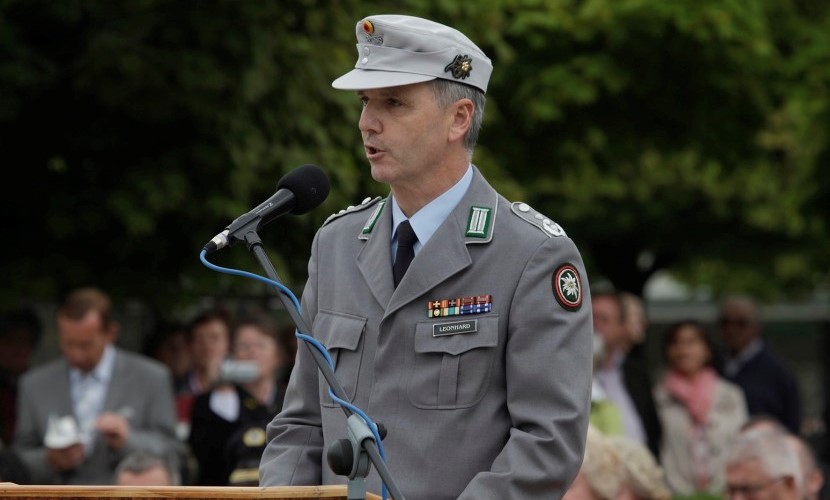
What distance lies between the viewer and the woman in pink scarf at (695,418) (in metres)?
10.1

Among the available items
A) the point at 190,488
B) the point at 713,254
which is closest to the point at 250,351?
the point at 190,488

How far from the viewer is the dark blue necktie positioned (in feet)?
12.6

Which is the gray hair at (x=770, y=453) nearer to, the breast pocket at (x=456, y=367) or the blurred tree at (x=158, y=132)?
the breast pocket at (x=456, y=367)

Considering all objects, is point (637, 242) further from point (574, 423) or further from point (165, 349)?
point (574, 423)

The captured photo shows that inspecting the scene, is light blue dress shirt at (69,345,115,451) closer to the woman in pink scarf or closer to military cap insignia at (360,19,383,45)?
the woman in pink scarf

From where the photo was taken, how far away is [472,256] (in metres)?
3.77

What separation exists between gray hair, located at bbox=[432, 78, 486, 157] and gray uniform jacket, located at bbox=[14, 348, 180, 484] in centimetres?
437

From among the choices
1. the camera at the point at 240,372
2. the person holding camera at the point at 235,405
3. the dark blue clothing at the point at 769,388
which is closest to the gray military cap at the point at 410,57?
the person holding camera at the point at 235,405

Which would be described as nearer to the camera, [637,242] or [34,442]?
[34,442]

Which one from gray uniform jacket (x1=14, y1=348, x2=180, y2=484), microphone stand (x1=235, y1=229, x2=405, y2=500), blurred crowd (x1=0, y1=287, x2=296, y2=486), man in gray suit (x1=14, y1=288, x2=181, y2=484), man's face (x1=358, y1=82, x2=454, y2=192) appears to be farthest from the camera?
man in gray suit (x1=14, y1=288, x2=181, y2=484)

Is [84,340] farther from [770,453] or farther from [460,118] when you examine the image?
[460,118]

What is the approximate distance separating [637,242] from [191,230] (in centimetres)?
1323

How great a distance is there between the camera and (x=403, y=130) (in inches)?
146

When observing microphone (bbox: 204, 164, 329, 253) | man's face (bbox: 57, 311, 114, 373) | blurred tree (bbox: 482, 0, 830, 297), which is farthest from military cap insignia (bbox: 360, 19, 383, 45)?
blurred tree (bbox: 482, 0, 830, 297)
